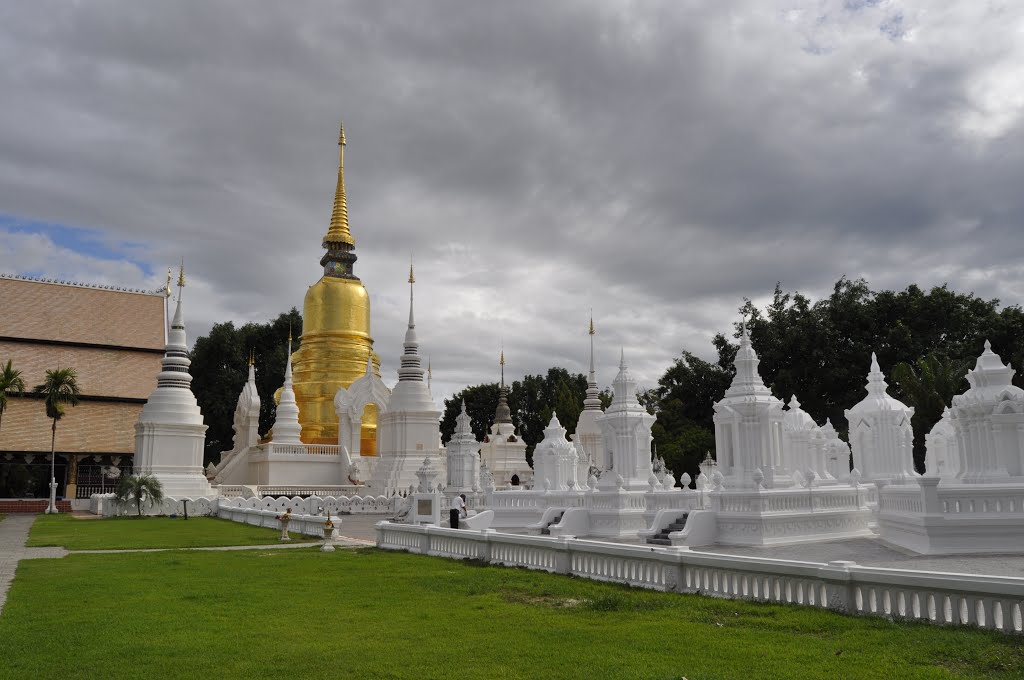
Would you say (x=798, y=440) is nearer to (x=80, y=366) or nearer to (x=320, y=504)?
(x=320, y=504)

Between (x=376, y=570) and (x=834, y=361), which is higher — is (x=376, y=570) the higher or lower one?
the lower one

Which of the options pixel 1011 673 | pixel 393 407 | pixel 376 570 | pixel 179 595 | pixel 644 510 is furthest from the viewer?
pixel 393 407

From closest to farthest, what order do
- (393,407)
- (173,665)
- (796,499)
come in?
(173,665) → (796,499) → (393,407)

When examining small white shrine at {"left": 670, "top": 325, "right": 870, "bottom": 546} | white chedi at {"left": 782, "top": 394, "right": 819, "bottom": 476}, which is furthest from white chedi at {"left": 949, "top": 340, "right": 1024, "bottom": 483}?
white chedi at {"left": 782, "top": 394, "right": 819, "bottom": 476}

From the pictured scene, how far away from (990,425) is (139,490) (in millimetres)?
28481

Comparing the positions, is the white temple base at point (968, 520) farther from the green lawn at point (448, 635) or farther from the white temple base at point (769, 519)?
the green lawn at point (448, 635)

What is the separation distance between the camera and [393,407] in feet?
133

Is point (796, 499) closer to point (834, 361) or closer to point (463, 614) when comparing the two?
point (463, 614)

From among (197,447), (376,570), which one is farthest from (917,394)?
(197,447)

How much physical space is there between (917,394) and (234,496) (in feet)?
101

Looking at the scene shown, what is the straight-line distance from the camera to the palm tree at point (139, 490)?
102 ft

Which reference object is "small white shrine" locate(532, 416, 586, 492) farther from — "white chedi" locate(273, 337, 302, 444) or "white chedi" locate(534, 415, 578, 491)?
"white chedi" locate(273, 337, 302, 444)

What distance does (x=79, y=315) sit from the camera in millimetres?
48281

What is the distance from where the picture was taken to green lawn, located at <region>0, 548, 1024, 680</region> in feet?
22.8
